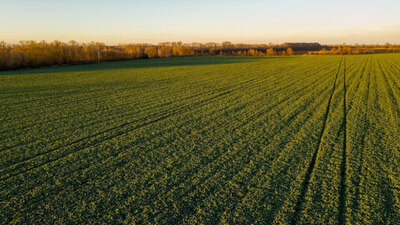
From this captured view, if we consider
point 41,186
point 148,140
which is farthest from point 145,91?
point 41,186

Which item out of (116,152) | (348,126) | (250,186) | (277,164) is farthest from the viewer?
(348,126)

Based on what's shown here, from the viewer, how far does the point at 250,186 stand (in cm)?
410

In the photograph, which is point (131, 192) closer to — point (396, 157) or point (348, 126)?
point (396, 157)

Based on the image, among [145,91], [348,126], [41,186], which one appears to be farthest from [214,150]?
[145,91]

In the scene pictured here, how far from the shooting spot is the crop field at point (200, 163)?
3.49 metres

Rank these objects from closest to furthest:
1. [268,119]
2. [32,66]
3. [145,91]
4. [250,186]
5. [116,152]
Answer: [250,186] → [116,152] → [268,119] → [145,91] → [32,66]

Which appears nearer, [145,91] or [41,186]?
[41,186]

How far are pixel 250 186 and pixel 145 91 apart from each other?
374 inches

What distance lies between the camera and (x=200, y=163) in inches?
193

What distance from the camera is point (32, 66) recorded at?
26344mm

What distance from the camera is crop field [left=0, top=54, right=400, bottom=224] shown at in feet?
11.5

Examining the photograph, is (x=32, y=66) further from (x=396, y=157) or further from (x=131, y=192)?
(x=396, y=157)

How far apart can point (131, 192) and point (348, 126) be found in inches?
243

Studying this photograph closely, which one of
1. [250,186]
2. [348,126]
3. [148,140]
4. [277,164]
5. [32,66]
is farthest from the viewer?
[32,66]
